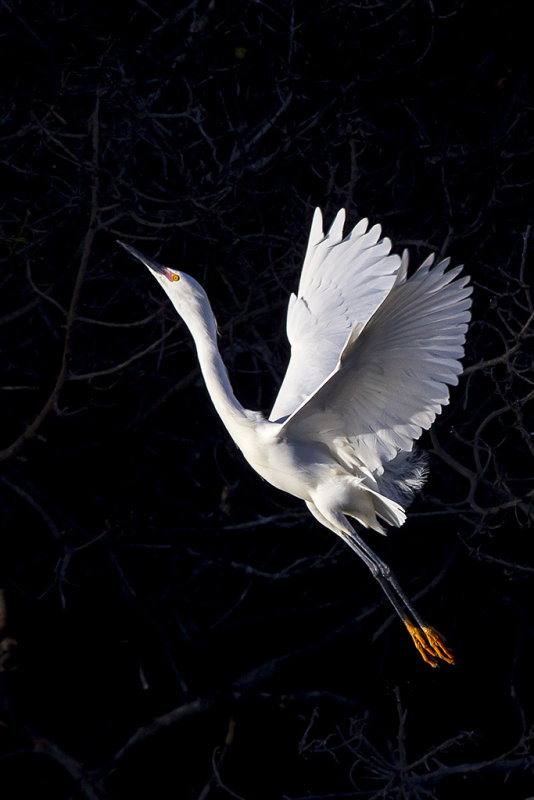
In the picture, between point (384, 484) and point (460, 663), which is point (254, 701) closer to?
point (460, 663)

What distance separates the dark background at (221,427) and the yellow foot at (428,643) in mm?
906

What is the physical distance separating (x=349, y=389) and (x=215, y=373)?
519mm

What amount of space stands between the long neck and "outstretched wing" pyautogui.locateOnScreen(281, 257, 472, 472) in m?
0.17

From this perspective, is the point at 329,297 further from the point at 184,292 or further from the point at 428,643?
the point at 428,643

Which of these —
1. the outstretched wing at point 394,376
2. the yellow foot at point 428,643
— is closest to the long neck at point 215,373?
the outstretched wing at point 394,376

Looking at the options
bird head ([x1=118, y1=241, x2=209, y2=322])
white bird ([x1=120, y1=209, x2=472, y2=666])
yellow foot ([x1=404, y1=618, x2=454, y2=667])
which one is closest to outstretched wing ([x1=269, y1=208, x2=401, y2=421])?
white bird ([x1=120, y1=209, x2=472, y2=666])

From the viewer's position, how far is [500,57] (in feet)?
19.6

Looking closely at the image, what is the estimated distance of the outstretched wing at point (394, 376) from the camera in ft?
11.9

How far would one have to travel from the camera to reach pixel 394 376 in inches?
154

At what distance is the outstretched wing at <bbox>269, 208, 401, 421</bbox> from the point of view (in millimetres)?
4371

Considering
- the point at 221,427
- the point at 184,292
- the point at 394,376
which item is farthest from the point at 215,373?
the point at 221,427

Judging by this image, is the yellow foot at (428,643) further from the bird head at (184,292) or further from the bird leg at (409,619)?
the bird head at (184,292)

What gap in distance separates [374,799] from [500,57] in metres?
3.25

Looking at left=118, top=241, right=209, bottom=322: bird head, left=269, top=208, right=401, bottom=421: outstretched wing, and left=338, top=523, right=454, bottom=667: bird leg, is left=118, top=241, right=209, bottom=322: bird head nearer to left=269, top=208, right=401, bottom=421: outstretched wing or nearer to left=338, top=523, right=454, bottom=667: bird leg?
left=269, top=208, right=401, bottom=421: outstretched wing
